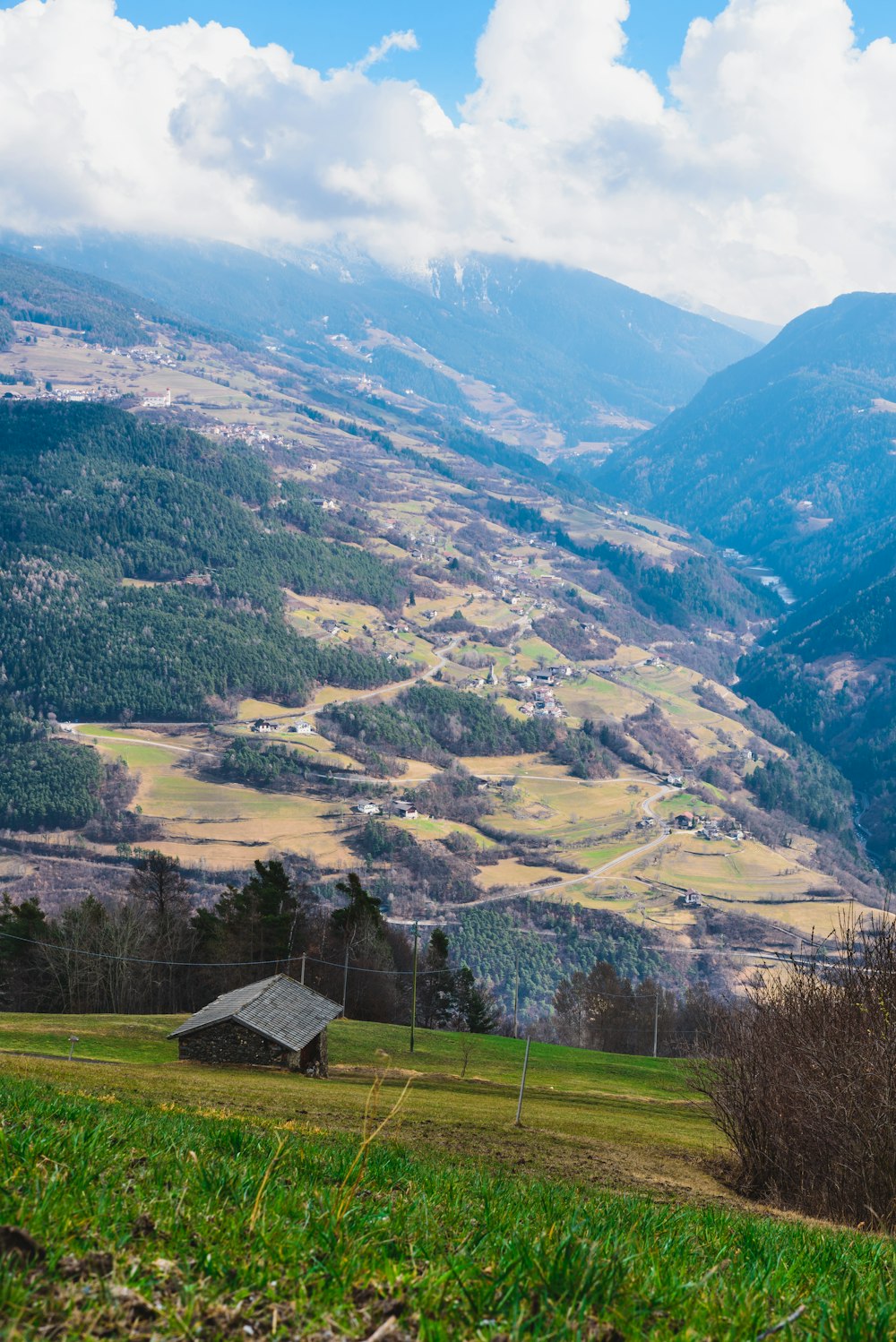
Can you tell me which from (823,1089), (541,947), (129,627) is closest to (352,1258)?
(823,1089)

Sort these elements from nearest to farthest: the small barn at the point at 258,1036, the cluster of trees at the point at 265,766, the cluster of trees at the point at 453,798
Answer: the small barn at the point at 258,1036 < the cluster of trees at the point at 453,798 < the cluster of trees at the point at 265,766

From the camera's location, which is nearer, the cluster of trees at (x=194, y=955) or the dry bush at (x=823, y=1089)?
the dry bush at (x=823, y=1089)

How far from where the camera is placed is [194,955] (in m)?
57.8

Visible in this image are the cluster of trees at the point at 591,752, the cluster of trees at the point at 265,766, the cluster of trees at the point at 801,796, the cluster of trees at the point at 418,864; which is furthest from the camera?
the cluster of trees at the point at 591,752

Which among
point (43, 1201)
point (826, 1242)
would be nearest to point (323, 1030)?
point (826, 1242)

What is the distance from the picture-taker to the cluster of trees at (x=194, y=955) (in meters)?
53.3

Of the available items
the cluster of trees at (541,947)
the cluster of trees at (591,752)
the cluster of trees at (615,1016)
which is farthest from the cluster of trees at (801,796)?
the cluster of trees at (615,1016)

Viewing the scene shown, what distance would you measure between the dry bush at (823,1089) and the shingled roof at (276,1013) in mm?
18274

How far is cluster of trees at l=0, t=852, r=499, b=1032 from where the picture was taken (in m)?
53.3

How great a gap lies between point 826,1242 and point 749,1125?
1108cm

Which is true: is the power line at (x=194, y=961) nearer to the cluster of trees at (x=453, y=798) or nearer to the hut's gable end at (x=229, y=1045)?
the hut's gable end at (x=229, y=1045)

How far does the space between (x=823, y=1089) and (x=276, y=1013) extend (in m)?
23.0

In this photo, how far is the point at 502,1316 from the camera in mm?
2775

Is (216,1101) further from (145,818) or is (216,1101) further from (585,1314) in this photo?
(145,818)
